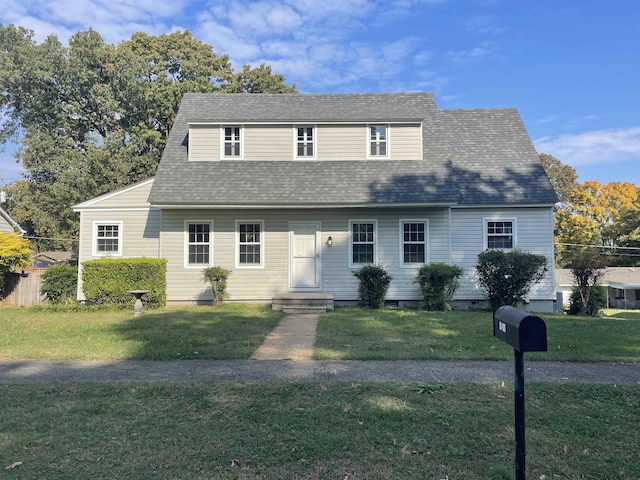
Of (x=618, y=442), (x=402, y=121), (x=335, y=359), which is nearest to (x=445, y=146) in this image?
(x=402, y=121)

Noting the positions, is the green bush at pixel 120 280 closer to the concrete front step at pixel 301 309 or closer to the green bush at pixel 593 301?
the concrete front step at pixel 301 309

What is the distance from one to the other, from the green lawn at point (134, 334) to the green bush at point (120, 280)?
889 mm

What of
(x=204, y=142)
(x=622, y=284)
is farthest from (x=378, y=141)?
(x=622, y=284)

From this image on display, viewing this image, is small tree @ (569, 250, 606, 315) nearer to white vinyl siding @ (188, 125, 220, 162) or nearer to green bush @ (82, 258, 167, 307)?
white vinyl siding @ (188, 125, 220, 162)

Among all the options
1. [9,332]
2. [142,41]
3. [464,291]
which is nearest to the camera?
[9,332]

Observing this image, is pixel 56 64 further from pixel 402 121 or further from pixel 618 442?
pixel 618 442

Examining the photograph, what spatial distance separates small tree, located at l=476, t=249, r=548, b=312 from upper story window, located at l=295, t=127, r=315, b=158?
22.0 feet

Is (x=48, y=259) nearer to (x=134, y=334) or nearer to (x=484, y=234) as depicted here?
(x=134, y=334)

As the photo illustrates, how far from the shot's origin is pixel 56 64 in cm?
2627

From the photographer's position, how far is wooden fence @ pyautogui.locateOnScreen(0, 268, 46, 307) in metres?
15.9

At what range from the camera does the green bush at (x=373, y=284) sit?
1364 centimetres

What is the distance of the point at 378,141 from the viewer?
15.5m

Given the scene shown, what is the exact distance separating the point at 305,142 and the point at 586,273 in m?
9.76

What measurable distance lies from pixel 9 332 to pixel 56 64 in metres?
22.9
